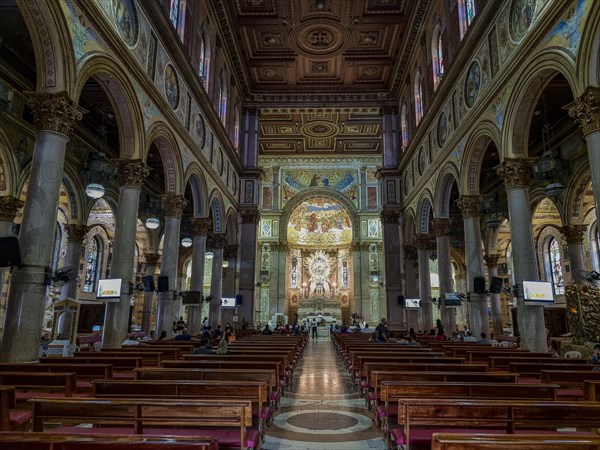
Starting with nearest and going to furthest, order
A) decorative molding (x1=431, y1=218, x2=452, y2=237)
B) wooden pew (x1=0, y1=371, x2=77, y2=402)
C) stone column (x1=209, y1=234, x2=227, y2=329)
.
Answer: wooden pew (x1=0, y1=371, x2=77, y2=402), decorative molding (x1=431, y1=218, x2=452, y2=237), stone column (x1=209, y1=234, x2=227, y2=329)

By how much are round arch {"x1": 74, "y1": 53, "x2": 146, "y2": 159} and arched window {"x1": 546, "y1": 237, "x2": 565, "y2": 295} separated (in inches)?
→ 1022

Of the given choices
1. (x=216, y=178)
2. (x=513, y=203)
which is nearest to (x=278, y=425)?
(x=513, y=203)

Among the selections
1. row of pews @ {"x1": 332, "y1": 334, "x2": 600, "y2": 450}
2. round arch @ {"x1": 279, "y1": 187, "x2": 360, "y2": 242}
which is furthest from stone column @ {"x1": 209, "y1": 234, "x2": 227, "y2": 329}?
row of pews @ {"x1": 332, "y1": 334, "x2": 600, "y2": 450}

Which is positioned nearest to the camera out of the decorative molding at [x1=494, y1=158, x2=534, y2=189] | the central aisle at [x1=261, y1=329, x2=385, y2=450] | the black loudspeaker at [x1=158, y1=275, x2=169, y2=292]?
the central aisle at [x1=261, y1=329, x2=385, y2=450]

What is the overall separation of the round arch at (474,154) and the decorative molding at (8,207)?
56.2 ft

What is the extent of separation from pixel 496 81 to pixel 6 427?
14.9 meters

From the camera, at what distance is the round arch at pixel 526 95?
34.5 ft

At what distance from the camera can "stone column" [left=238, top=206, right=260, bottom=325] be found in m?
27.6

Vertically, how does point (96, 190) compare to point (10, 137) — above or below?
below

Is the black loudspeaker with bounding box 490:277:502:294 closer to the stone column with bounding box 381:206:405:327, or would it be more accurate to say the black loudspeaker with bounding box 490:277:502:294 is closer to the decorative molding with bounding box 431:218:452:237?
the decorative molding with bounding box 431:218:452:237

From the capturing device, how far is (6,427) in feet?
13.6

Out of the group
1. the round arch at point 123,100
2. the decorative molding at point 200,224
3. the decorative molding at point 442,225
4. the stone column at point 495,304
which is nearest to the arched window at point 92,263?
the decorative molding at point 200,224

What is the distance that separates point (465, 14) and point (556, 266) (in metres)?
18.4

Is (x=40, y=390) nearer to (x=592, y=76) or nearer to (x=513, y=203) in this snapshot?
(x=592, y=76)
